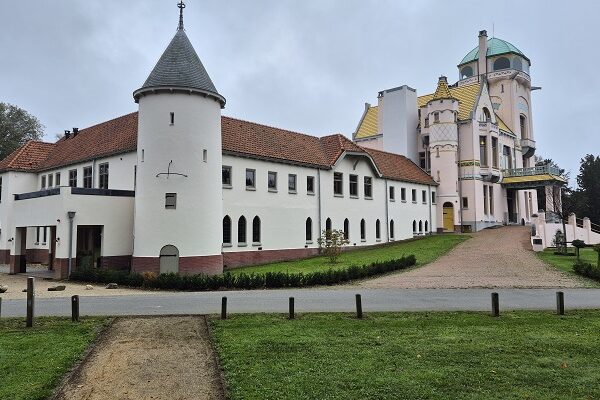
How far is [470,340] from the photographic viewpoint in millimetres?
10242

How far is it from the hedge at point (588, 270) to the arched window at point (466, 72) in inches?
1543

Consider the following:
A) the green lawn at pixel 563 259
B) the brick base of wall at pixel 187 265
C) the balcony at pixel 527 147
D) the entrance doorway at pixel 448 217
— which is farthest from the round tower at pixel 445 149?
the brick base of wall at pixel 187 265

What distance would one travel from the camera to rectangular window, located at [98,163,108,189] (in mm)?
30828

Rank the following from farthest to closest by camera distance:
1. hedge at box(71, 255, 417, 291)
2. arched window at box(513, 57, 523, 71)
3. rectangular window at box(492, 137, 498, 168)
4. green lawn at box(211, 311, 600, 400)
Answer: arched window at box(513, 57, 523, 71) → rectangular window at box(492, 137, 498, 168) → hedge at box(71, 255, 417, 291) → green lawn at box(211, 311, 600, 400)

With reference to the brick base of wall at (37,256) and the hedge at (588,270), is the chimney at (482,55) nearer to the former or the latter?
the hedge at (588,270)

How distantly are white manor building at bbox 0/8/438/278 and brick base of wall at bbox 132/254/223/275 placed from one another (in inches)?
2.0

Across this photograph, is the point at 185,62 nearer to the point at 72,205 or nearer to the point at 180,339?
the point at 72,205

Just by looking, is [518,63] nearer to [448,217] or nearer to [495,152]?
[495,152]

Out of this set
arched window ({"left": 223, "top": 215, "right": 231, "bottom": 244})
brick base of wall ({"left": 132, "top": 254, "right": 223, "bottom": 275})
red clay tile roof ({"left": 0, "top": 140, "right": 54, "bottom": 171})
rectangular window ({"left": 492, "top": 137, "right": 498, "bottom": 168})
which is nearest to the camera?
brick base of wall ({"left": 132, "top": 254, "right": 223, "bottom": 275})

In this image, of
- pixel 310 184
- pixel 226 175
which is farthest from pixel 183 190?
pixel 310 184

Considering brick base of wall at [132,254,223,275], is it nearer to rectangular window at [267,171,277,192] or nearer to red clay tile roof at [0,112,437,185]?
red clay tile roof at [0,112,437,185]

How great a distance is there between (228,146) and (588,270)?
20112 millimetres

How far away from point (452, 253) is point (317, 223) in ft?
31.4

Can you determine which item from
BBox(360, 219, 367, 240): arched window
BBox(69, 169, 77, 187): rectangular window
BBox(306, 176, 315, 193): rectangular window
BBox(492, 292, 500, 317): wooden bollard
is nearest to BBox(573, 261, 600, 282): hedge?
BBox(492, 292, 500, 317): wooden bollard
